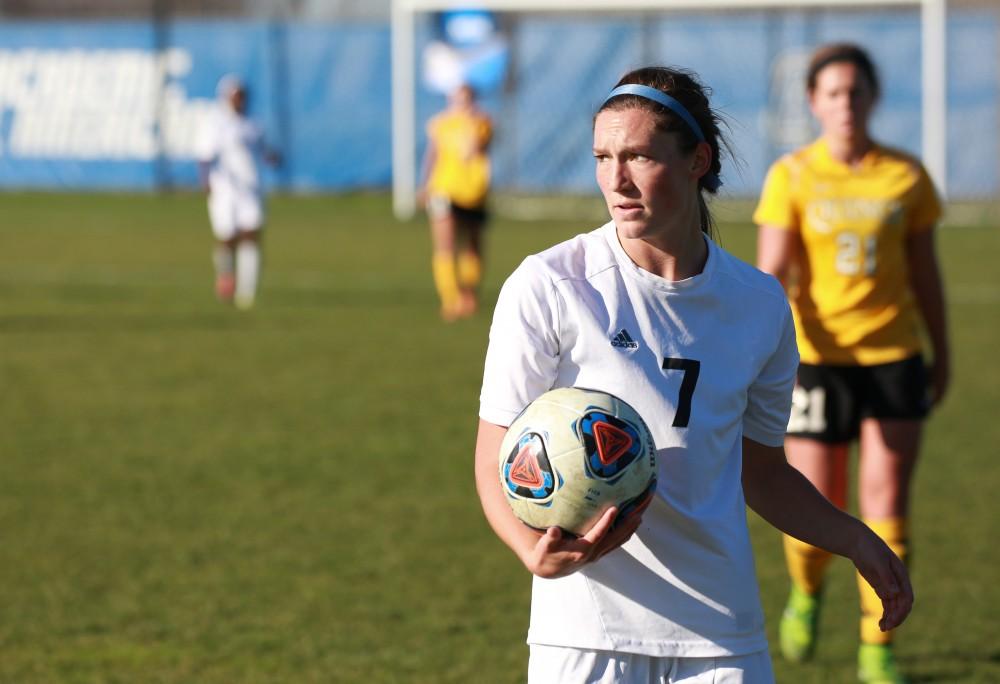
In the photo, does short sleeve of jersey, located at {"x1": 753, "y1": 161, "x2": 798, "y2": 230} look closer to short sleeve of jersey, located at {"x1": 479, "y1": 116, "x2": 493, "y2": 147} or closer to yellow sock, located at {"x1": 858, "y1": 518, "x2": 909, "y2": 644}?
yellow sock, located at {"x1": 858, "y1": 518, "x2": 909, "y2": 644}

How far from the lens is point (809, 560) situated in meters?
5.70

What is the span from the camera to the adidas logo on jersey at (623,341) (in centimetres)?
306

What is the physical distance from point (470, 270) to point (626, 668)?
1327cm

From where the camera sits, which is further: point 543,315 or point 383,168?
point 383,168

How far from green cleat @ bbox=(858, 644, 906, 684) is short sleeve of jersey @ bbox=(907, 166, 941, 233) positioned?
1522mm

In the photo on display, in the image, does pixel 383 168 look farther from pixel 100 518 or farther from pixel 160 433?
pixel 100 518

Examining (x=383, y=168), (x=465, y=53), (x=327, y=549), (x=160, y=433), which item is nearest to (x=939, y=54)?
(x=465, y=53)

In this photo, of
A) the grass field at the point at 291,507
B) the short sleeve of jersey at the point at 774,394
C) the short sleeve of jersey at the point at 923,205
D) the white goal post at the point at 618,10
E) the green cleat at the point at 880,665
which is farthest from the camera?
the white goal post at the point at 618,10

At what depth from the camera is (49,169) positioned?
108ft

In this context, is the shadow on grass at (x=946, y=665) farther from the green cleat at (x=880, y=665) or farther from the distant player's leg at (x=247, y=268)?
the distant player's leg at (x=247, y=268)

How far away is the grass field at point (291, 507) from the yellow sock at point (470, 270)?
2.00ft

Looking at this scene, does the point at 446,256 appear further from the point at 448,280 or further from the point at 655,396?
the point at 655,396

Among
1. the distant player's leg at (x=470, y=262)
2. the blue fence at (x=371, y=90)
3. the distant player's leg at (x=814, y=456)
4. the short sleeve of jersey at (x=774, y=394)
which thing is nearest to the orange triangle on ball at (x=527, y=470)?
the short sleeve of jersey at (x=774, y=394)

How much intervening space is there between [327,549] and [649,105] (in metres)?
4.65
